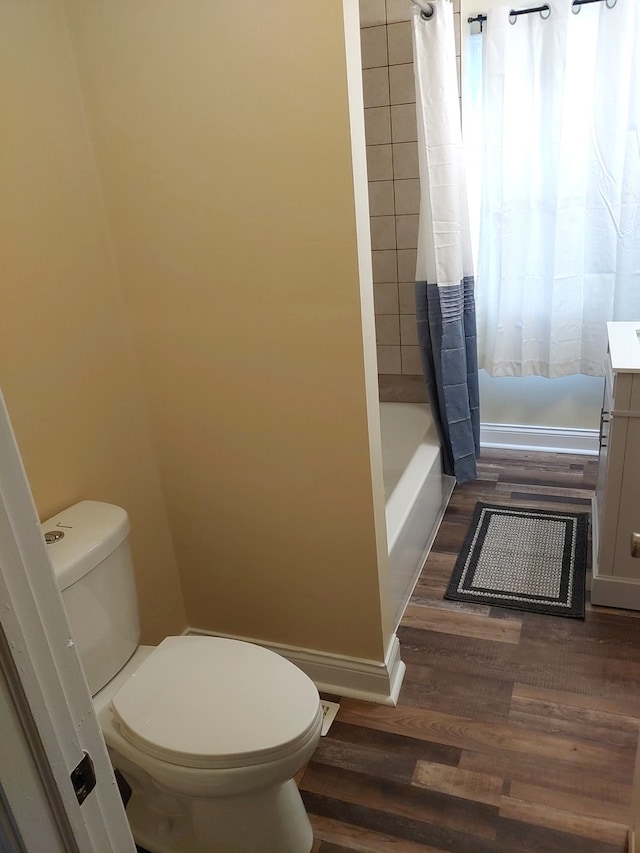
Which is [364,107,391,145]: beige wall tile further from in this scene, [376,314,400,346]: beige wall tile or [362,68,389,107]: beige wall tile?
[376,314,400,346]: beige wall tile

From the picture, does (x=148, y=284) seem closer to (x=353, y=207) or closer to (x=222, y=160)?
(x=222, y=160)

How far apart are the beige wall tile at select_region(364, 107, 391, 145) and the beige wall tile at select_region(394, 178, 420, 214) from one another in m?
0.19

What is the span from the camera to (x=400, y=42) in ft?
8.42

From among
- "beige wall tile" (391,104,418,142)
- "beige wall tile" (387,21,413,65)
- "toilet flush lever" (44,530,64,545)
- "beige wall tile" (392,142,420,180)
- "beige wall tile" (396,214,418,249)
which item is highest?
"beige wall tile" (387,21,413,65)

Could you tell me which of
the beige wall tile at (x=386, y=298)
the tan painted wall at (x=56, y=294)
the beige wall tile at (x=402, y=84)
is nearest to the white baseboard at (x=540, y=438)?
the beige wall tile at (x=386, y=298)

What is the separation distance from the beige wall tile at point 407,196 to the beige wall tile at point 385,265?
0.65 feet

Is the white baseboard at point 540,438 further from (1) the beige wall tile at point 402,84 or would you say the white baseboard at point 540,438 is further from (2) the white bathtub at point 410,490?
(1) the beige wall tile at point 402,84

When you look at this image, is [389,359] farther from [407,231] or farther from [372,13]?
[372,13]

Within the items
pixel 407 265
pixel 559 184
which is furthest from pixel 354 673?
pixel 559 184

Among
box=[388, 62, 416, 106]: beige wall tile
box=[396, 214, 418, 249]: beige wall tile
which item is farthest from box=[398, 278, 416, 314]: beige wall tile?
box=[388, 62, 416, 106]: beige wall tile

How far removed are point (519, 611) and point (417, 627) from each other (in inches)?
14.2

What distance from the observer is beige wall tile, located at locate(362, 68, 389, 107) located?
2639 millimetres

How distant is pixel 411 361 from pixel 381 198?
2.54 feet

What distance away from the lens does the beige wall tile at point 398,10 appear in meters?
2.51
